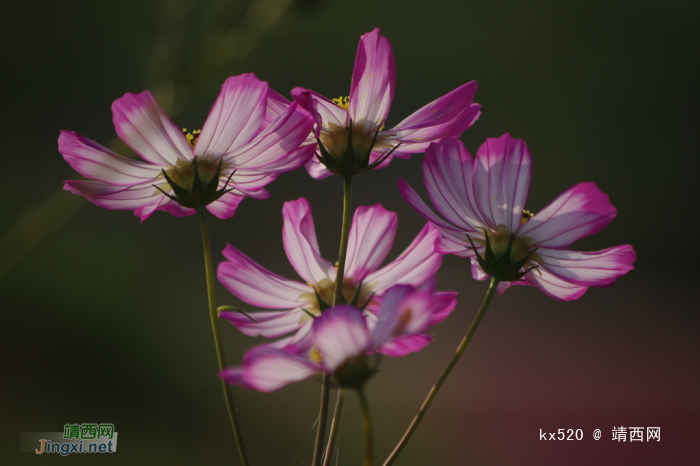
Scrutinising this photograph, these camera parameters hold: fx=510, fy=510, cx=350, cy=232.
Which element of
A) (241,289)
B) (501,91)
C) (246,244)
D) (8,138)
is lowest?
(241,289)

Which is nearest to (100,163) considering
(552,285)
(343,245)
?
(343,245)

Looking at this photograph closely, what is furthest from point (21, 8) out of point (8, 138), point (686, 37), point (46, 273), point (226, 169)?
point (686, 37)

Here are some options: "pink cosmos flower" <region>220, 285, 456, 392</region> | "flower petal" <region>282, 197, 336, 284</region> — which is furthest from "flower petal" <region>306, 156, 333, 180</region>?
"pink cosmos flower" <region>220, 285, 456, 392</region>

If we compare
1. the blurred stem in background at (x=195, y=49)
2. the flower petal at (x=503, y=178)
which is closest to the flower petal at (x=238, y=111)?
the flower petal at (x=503, y=178)

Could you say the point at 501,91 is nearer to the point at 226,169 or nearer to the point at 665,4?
the point at 665,4

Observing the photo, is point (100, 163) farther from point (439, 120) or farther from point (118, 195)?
point (439, 120)

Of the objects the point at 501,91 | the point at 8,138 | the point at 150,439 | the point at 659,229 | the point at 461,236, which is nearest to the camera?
the point at 461,236
